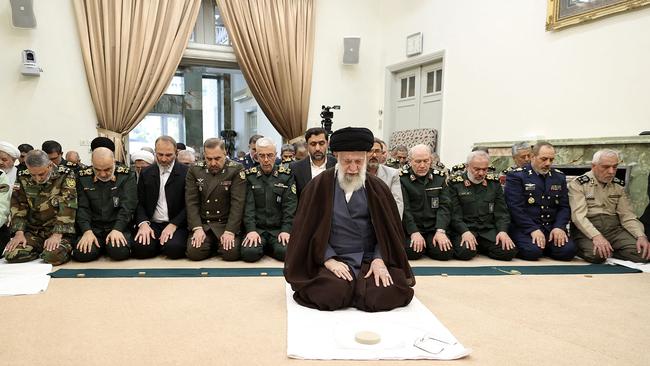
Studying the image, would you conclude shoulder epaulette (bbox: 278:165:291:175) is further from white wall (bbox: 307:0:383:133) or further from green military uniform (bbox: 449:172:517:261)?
white wall (bbox: 307:0:383:133)

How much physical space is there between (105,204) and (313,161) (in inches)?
76.3

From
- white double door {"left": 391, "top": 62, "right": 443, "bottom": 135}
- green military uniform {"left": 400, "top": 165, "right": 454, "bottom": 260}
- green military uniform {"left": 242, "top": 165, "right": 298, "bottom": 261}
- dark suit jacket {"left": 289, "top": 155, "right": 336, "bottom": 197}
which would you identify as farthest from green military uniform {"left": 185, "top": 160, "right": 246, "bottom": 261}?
white double door {"left": 391, "top": 62, "right": 443, "bottom": 135}

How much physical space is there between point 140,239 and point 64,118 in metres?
4.21

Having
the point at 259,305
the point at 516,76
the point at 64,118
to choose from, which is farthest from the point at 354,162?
the point at 64,118

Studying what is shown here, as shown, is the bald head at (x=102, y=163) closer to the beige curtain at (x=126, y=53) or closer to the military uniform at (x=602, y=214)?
the beige curtain at (x=126, y=53)

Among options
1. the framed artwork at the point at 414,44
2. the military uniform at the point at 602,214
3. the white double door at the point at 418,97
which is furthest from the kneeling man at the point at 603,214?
the framed artwork at the point at 414,44

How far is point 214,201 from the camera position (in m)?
3.88

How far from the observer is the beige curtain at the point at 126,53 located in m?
6.72

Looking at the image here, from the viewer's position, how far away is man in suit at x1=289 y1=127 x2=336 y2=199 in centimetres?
402

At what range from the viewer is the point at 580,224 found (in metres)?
4.02

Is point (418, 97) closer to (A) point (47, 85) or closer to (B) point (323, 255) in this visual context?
(B) point (323, 255)

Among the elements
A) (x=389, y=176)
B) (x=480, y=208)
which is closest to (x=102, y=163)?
(x=389, y=176)

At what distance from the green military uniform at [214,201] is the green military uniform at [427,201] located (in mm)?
1586

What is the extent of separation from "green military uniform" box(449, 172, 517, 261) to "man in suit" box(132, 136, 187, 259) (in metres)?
2.60
